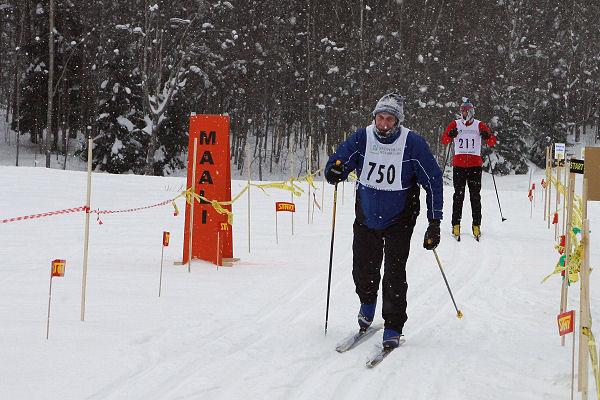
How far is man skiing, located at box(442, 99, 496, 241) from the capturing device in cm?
923

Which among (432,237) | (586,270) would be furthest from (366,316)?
(586,270)

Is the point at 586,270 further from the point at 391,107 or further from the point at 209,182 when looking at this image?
the point at 209,182

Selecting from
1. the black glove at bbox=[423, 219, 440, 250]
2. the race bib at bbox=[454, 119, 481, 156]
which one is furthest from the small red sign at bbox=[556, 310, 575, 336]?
the race bib at bbox=[454, 119, 481, 156]

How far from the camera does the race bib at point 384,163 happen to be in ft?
14.1

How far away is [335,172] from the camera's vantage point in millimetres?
4438

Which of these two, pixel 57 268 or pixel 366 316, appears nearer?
pixel 57 268

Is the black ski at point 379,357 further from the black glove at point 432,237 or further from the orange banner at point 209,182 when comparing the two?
the orange banner at point 209,182

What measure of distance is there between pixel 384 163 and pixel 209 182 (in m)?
3.06

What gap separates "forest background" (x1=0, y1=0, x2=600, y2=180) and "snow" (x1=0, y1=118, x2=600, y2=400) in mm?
19138

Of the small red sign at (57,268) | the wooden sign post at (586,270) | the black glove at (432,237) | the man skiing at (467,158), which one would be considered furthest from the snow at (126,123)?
the wooden sign post at (586,270)

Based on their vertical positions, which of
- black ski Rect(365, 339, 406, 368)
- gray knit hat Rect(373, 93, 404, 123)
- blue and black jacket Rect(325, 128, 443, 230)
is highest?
gray knit hat Rect(373, 93, 404, 123)

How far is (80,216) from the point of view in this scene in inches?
433

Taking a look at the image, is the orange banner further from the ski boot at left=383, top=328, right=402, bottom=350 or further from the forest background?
the forest background

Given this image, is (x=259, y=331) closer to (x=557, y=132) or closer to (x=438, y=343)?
(x=438, y=343)
